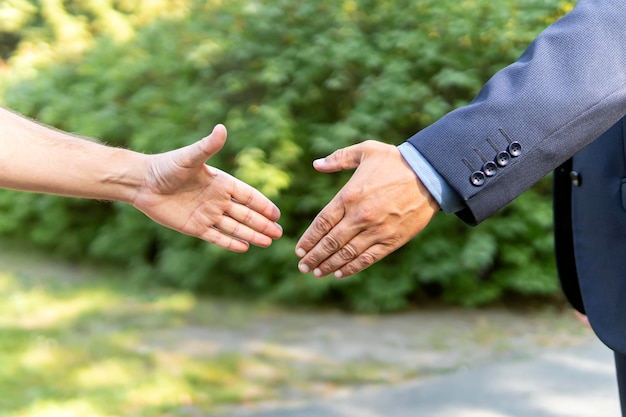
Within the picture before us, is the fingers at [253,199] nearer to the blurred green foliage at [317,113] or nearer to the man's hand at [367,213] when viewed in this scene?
the man's hand at [367,213]

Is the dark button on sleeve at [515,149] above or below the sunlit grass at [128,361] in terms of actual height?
below

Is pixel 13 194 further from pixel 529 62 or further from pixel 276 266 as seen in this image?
pixel 529 62

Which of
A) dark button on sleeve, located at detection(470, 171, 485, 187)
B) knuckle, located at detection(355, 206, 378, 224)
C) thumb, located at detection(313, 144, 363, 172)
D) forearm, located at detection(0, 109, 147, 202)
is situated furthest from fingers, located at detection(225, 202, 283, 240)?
dark button on sleeve, located at detection(470, 171, 485, 187)

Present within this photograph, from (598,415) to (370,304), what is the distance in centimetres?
222

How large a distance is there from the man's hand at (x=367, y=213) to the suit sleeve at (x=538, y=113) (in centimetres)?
11

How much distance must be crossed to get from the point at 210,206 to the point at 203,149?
0.30 meters

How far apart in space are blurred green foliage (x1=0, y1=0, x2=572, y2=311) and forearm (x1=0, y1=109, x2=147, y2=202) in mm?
3028

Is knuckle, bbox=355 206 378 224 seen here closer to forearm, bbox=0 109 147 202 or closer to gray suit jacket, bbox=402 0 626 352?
gray suit jacket, bbox=402 0 626 352

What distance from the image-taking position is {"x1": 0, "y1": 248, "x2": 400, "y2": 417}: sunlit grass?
4.16 m

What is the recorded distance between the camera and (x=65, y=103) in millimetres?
7594

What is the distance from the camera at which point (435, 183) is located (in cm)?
190

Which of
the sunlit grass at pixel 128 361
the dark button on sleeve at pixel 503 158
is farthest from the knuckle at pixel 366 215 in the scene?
the sunlit grass at pixel 128 361

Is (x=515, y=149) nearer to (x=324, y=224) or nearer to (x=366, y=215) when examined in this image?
(x=366, y=215)

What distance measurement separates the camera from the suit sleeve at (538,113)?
5.83ft
